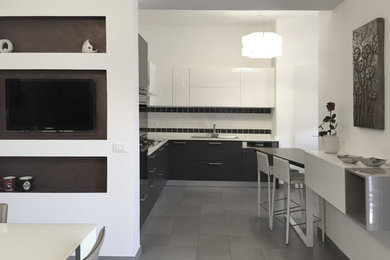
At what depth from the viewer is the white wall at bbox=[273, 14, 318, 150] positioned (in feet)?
20.0

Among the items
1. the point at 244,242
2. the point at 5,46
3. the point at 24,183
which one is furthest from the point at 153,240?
the point at 5,46

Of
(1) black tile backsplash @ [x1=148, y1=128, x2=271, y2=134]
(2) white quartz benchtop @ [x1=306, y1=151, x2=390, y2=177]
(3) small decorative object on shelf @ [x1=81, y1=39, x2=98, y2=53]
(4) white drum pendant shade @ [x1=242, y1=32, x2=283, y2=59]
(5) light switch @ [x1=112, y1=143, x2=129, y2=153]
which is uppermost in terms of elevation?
(4) white drum pendant shade @ [x1=242, y1=32, x2=283, y2=59]

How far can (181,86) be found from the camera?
6430 mm

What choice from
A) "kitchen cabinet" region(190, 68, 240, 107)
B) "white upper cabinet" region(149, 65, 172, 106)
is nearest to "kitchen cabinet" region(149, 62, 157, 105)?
"white upper cabinet" region(149, 65, 172, 106)

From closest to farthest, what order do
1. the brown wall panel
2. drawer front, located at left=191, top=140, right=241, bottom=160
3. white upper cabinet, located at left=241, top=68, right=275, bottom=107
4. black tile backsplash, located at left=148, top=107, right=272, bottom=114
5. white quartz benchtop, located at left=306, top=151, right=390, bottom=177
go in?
white quartz benchtop, located at left=306, top=151, right=390, bottom=177 < the brown wall panel < drawer front, located at left=191, top=140, right=241, bottom=160 < white upper cabinet, located at left=241, top=68, right=275, bottom=107 < black tile backsplash, located at left=148, top=107, right=272, bottom=114

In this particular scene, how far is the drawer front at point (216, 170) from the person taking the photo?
628cm

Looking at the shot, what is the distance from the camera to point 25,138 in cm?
319

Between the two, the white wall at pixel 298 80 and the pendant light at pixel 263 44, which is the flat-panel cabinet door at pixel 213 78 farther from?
the pendant light at pixel 263 44

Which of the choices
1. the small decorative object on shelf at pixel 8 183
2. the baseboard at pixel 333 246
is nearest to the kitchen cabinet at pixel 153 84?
the small decorative object on shelf at pixel 8 183

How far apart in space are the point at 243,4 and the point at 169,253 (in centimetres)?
260

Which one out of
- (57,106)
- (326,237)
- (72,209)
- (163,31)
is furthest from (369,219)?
(163,31)

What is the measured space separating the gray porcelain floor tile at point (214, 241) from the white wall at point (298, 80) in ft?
9.67

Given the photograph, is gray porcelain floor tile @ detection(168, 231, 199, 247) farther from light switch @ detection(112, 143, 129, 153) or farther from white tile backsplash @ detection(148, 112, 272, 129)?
white tile backsplash @ detection(148, 112, 272, 129)

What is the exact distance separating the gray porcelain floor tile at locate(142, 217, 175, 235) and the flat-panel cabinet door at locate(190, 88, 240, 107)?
8.70 ft
